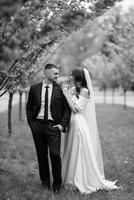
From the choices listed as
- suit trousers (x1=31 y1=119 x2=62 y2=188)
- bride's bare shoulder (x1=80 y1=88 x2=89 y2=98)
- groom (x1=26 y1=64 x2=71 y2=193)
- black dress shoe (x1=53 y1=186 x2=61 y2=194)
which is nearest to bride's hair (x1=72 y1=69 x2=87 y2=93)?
bride's bare shoulder (x1=80 y1=88 x2=89 y2=98)

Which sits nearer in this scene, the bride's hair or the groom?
the groom

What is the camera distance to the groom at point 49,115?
5508 millimetres

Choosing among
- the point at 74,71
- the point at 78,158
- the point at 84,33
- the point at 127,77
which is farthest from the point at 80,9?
the point at 84,33

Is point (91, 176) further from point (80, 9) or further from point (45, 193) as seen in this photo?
point (80, 9)

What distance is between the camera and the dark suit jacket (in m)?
5.53

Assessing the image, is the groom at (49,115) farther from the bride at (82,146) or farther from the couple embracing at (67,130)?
the bride at (82,146)

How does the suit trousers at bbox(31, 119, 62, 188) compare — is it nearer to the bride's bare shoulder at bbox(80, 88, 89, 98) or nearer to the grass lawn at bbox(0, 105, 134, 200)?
the grass lawn at bbox(0, 105, 134, 200)

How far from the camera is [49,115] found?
5.54m

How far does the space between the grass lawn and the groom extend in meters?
0.49

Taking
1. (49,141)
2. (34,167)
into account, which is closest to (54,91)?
(49,141)

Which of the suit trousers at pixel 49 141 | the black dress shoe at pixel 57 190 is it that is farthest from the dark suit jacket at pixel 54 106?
the black dress shoe at pixel 57 190

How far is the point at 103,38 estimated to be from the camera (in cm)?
7894

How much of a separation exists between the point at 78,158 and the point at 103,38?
7491 centimetres

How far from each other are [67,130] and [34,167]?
1877 millimetres
